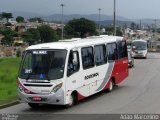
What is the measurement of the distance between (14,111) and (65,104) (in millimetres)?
1788

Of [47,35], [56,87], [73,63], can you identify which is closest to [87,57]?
[73,63]

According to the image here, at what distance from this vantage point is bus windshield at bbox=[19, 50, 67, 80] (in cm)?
1522

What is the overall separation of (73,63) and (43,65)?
125 cm

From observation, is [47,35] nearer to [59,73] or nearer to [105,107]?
[105,107]

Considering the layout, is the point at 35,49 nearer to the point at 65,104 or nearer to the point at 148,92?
the point at 65,104

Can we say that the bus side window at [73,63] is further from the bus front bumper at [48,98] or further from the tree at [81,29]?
the tree at [81,29]

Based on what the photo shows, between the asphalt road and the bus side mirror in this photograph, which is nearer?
the asphalt road

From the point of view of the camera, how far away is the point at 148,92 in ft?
66.4

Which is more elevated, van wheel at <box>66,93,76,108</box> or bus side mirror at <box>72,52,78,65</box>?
bus side mirror at <box>72,52,78,65</box>

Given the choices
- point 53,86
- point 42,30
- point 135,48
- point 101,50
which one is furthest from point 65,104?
point 135,48

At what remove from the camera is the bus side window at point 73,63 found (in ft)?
51.6

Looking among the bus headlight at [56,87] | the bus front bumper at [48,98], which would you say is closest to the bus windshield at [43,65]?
the bus headlight at [56,87]

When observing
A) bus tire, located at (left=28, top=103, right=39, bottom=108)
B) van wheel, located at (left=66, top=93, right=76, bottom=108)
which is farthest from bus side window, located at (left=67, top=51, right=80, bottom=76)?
bus tire, located at (left=28, top=103, right=39, bottom=108)

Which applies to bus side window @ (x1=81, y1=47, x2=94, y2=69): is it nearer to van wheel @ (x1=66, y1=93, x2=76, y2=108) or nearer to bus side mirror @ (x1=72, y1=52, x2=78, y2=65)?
bus side mirror @ (x1=72, y1=52, x2=78, y2=65)
